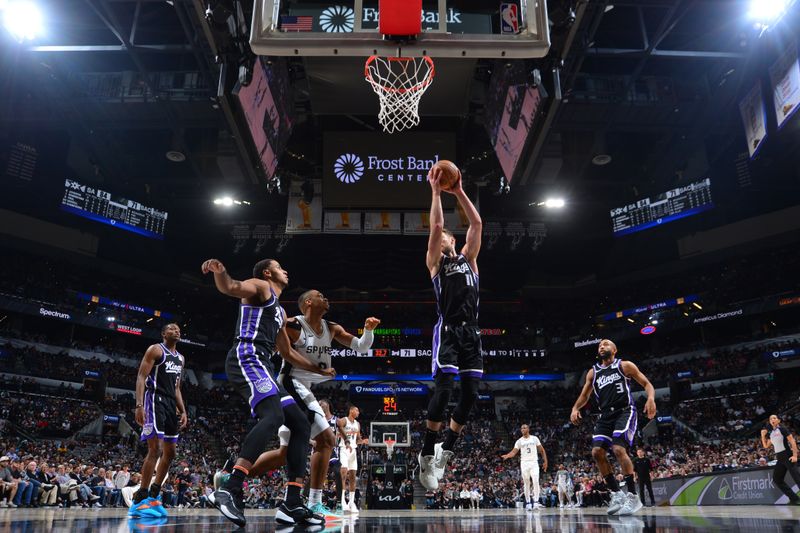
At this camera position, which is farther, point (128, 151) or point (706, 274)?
point (706, 274)

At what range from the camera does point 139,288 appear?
34969 mm

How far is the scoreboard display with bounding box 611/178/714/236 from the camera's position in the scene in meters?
21.3

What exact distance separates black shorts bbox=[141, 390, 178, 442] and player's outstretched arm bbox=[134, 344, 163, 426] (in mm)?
89

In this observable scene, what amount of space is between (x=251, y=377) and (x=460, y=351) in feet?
6.19

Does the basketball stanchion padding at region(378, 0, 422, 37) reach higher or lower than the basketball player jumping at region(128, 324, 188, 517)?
higher

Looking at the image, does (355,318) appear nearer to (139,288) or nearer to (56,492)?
(139,288)

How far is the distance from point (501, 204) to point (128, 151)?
48.7 ft

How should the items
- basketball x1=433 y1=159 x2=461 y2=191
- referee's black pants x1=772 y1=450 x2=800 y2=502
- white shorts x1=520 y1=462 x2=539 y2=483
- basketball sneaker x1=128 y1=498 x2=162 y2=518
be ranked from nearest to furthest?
basketball x1=433 y1=159 x2=461 y2=191
basketball sneaker x1=128 y1=498 x2=162 y2=518
referee's black pants x1=772 y1=450 x2=800 y2=502
white shorts x1=520 y1=462 x2=539 y2=483

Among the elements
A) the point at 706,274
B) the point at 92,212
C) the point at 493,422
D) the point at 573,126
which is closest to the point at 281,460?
the point at 573,126

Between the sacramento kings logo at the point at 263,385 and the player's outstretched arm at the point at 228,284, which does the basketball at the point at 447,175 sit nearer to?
the player's outstretched arm at the point at 228,284

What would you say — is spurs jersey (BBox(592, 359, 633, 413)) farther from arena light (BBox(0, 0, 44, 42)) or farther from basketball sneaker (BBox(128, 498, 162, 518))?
arena light (BBox(0, 0, 44, 42))

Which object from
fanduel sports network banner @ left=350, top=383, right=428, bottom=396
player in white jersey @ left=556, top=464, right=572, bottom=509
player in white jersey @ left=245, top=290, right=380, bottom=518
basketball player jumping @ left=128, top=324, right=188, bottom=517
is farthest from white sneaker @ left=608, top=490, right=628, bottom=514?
fanduel sports network banner @ left=350, top=383, right=428, bottom=396

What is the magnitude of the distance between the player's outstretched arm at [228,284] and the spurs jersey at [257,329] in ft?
0.48

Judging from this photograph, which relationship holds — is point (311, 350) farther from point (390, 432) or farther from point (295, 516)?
point (390, 432)
